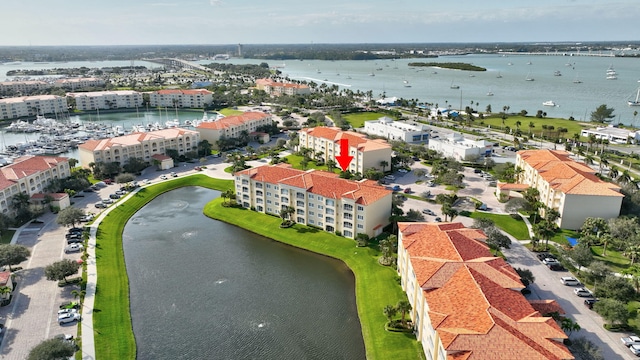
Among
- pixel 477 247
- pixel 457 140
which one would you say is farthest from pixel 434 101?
pixel 477 247

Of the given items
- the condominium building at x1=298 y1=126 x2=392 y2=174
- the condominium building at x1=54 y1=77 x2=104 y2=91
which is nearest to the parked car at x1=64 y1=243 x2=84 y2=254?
the condominium building at x1=298 y1=126 x2=392 y2=174

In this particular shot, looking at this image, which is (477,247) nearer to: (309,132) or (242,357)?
(242,357)

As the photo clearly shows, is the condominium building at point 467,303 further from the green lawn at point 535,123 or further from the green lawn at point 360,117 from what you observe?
the green lawn at point 360,117

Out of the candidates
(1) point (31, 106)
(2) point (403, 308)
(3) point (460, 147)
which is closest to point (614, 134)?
(3) point (460, 147)

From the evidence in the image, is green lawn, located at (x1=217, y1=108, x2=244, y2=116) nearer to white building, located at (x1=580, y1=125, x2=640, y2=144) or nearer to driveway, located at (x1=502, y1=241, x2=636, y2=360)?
white building, located at (x1=580, y1=125, x2=640, y2=144)

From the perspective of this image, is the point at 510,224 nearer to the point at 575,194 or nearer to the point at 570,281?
the point at 575,194

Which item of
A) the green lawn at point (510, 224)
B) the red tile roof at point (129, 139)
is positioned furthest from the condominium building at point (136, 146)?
the green lawn at point (510, 224)
